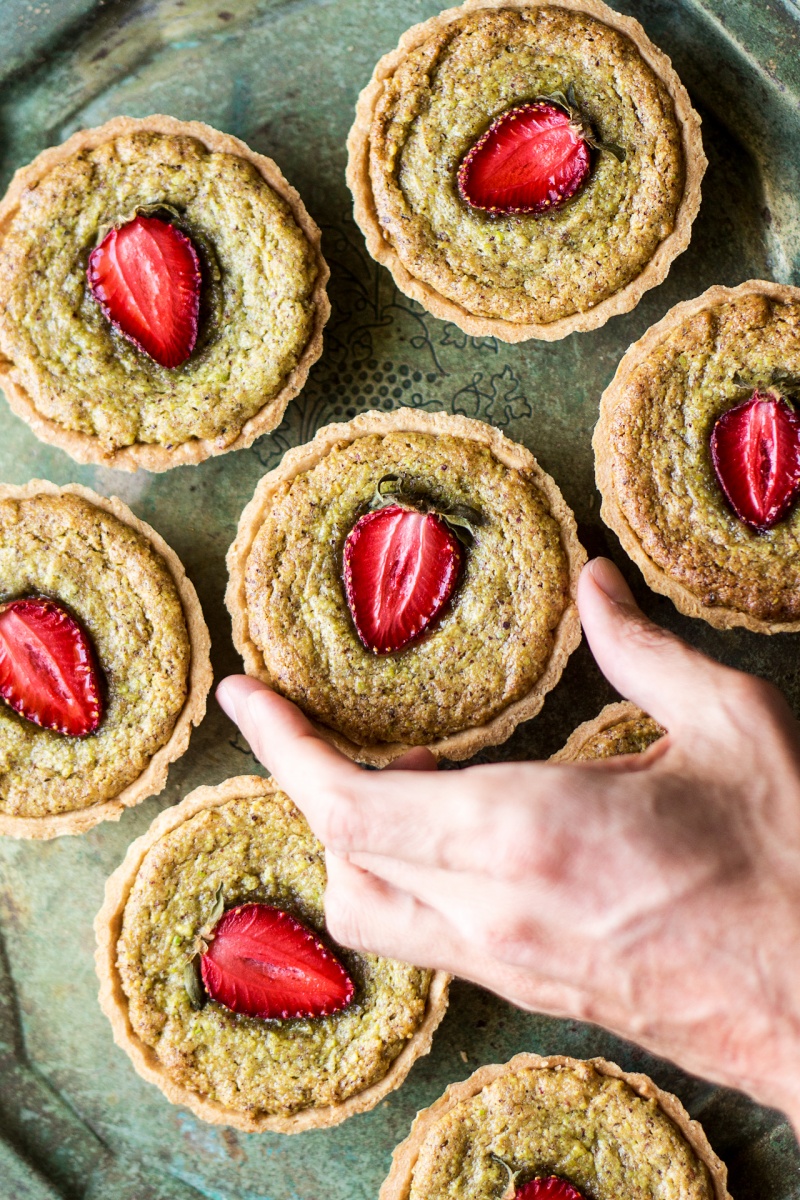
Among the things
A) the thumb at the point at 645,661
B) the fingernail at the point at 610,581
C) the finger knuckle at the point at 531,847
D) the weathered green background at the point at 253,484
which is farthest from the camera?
the weathered green background at the point at 253,484

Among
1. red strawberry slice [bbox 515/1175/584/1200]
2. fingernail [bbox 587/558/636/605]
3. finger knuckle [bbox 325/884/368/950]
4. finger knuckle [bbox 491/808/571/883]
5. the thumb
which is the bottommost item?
red strawberry slice [bbox 515/1175/584/1200]

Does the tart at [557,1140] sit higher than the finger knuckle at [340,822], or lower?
lower

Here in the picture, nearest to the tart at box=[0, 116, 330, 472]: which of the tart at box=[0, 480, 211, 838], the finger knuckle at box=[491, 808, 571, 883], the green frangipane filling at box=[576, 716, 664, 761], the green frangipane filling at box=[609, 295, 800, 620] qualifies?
the tart at box=[0, 480, 211, 838]

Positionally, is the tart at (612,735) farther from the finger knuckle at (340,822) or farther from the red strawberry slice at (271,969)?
the finger knuckle at (340,822)

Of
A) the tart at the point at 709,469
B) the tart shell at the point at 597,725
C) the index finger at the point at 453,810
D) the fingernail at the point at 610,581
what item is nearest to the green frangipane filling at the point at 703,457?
the tart at the point at 709,469

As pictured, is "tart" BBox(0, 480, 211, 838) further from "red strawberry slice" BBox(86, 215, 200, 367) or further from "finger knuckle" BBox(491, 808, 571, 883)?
"finger knuckle" BBox(491, 808, 571, 883)
